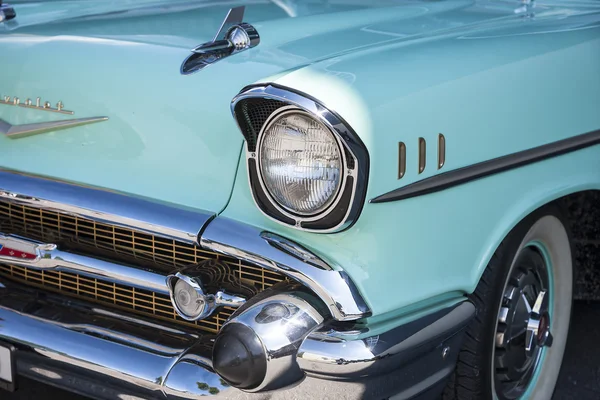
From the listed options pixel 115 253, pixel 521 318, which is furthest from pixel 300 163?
pixel 521 318

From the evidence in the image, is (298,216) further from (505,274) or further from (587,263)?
(587,263)

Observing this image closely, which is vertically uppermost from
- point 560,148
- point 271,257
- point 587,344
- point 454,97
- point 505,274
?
point 454,97

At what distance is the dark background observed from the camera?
2539 millimetres

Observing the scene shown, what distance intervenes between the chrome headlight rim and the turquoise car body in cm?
4

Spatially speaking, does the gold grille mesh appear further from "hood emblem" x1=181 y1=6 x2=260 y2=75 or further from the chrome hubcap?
the chrome hubcap

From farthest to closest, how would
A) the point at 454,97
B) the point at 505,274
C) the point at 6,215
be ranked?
the point at 6,215
the point at 505,274
the point at 454,97

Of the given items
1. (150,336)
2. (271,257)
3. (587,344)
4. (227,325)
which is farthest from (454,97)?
(587,344)

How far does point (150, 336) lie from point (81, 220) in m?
0.37

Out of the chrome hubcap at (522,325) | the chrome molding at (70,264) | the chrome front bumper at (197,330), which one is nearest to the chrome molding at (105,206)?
the chrome front bumper at (197,330)

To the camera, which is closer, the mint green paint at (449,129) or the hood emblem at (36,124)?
the mint green paint at (449,129)

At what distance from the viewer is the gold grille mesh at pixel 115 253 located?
1832 millimetres

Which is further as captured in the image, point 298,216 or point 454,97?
point 454,97

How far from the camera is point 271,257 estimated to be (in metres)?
1.65

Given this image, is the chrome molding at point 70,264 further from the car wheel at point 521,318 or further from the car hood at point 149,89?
the car wheel at point 521,318
